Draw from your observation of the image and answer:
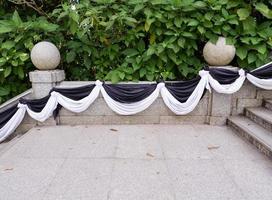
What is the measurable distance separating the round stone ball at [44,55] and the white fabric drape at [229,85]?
234 centimetres

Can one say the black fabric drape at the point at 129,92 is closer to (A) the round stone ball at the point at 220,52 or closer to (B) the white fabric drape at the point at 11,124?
(A) the round stone ball at the point at 220,52

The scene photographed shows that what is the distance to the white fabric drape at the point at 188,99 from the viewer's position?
3623 millimetres

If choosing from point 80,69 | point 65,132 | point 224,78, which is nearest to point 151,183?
point 65,132

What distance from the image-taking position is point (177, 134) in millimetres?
3502

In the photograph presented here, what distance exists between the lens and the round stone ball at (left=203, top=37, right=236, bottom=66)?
360 cm

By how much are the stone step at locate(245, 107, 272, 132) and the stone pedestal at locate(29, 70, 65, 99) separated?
2964 mm

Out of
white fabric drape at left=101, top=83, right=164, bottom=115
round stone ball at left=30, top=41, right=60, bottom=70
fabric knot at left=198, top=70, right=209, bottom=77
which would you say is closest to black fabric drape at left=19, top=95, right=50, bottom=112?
round stone ball at left=30, top=41, right=60, bottom=70

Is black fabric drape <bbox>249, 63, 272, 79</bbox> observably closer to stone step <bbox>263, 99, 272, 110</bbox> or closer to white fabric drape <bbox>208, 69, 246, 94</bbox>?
white fabric drape <bbox>208, 69, 246, 94</bbox>

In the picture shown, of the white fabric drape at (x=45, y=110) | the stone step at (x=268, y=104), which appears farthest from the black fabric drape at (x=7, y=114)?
the stone step at (x=268, y=104)

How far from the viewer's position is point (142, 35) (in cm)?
386

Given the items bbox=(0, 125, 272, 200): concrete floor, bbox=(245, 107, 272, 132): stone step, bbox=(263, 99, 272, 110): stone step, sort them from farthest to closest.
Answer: bbox=(263, 99, 272, 110): stone step < bbox=(245, 107, 272, 132): stone step < bbox=(0, 125, 272, 200): concrete floor

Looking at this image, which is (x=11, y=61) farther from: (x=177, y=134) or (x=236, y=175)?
(x=236, y=175)

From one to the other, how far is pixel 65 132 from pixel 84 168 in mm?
1154

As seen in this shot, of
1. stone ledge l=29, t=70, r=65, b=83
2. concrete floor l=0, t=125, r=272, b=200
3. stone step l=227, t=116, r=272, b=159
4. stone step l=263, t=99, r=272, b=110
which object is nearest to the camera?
concrete floor l=0, t=125, r=272, b=200
